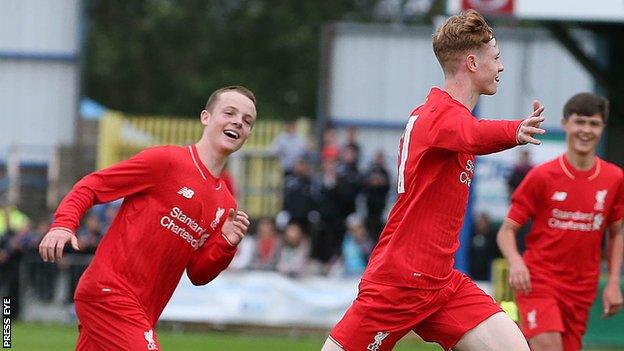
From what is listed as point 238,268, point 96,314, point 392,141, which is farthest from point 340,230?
point 96,314

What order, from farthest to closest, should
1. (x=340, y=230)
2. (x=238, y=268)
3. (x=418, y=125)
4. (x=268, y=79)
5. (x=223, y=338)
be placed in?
1. (x=268, y=79)
2. (x=340, y=230)
3. (x=238, y=268)
4. (x=223, y=338)
5. (x=418, y=125)

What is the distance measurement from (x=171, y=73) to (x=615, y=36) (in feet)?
88.3

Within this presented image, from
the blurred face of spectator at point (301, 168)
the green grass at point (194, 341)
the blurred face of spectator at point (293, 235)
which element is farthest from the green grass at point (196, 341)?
the blurred face of spectator at point (301, 168)

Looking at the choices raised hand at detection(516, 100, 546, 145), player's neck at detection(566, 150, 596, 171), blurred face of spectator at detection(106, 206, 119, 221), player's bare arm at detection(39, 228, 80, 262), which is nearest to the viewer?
raised hand at detection(516, 100, 546, 145)

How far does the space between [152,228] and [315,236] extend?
463 inches

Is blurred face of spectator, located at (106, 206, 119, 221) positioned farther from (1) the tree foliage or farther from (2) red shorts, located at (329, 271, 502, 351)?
(1) the tree foliage

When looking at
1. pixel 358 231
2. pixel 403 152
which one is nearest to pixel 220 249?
pixel 403 152

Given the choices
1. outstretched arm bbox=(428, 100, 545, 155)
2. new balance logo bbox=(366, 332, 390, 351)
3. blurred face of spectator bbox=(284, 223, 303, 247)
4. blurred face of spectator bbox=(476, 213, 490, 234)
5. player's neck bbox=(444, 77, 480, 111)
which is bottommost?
blurred face of spectator bbox=(284, 223, 303, 247)

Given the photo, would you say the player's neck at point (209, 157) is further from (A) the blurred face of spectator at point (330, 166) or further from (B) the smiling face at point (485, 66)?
(A) the blurred face of spectator at point (330, 166)

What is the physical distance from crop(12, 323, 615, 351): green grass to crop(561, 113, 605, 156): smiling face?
5974 millimetres

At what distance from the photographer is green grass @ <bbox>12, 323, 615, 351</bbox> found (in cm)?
1451

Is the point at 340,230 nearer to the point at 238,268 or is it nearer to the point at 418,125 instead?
the point at 238,268

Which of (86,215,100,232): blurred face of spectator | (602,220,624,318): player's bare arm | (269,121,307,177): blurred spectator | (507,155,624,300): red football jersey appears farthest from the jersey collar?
(269,121,307,177): blurred spectator

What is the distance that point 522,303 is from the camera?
932 cm
